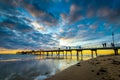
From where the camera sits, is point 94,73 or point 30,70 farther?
point 30,70

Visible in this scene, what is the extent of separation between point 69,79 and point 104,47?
130 feet

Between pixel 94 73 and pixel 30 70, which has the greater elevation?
pixel 94 73

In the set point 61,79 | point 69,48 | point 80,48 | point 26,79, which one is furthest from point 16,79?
point 69,48

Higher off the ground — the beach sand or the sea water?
the beach sand

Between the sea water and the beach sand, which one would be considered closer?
the beach sand

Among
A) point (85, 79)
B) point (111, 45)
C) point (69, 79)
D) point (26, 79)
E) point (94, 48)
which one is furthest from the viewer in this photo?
point (94, 48)

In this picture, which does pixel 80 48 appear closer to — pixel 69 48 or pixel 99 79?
pixel 69 48

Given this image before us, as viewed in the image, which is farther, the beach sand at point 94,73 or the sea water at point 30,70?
the sea water at point 30,70

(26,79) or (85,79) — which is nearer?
(85,79)

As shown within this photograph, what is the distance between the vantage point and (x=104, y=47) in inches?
1781

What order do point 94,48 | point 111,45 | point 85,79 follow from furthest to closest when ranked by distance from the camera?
point 94,48 < point 111,45 < point 85,79

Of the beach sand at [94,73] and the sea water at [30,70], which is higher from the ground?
the beach sand at [94,73]

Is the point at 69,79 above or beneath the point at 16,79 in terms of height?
above

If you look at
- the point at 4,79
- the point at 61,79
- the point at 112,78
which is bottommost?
the point at 4,79
